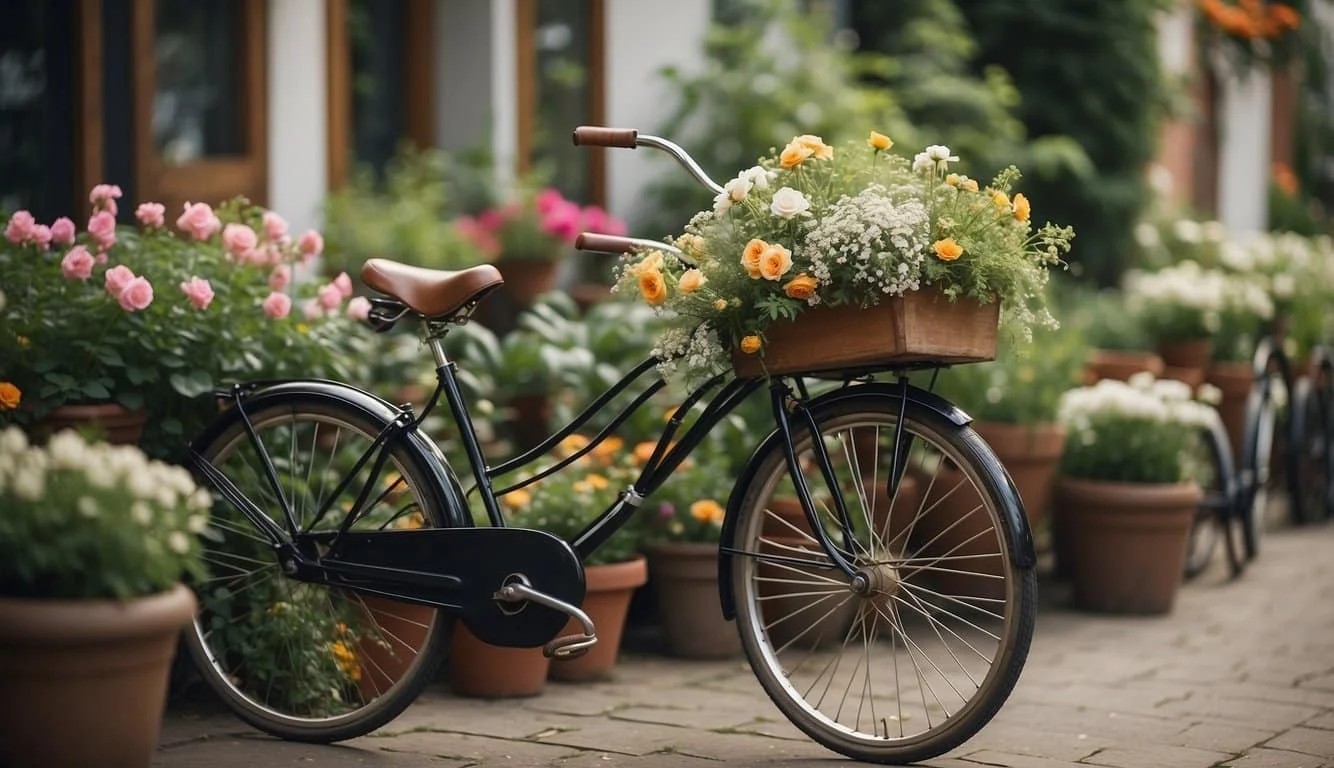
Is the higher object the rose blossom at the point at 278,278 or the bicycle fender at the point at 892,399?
the rose blossom at the point at 278,278

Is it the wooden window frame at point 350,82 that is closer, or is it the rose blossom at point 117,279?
the rose blossom at point 117,279

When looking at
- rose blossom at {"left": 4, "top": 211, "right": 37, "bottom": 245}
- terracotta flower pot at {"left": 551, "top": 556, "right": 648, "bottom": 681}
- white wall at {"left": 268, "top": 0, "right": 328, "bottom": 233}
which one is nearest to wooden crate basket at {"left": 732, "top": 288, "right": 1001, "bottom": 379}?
terracotta flower pot at {"left": 551, "top": 556, "right": 648, "bottom": 681}

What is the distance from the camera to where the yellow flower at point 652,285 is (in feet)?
13.2

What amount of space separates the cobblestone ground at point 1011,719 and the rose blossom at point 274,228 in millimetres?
1268

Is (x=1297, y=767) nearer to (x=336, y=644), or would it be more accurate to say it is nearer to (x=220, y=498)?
(x=336, y=644)

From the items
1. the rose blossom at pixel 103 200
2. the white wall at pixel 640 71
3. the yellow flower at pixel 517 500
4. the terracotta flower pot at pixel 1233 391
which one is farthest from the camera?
the terracotta flower pot at pixel 1233 391

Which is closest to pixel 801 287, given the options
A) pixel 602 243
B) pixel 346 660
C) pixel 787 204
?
pixel 787 204

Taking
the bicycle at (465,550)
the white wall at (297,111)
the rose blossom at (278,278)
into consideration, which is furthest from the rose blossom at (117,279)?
the white wall at (297,111)

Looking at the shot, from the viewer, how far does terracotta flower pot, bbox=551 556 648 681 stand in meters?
4.99

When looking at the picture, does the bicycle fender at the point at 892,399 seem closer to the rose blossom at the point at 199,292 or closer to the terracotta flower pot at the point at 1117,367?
the rose blossom at the point at 199,292

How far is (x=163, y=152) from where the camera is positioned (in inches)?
248

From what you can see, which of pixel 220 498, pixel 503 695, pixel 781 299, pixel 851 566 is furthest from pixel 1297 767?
pixel 220 498

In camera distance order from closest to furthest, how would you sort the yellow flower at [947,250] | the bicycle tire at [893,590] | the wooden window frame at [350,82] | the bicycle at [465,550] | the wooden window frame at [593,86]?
the yellow flower at [947,250] < the bicycle tire at [893,590] < the bicycle at [465,550] < the wooden window frame at [350,82] < the wooden window frame at [593,86]

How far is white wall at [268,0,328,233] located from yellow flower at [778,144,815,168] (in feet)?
10.1
